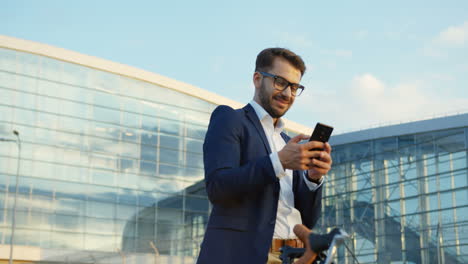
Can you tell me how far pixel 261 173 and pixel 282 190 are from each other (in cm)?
35

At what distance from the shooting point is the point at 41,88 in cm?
2919

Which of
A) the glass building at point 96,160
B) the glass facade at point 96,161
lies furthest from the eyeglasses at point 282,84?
the glass facade at point 96,161

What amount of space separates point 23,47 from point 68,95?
8.76ft

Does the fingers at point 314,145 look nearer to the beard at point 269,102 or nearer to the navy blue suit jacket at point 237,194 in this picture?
the navy blue suit jacket at point 237,194

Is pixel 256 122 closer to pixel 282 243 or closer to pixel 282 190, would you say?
pixel 282 190

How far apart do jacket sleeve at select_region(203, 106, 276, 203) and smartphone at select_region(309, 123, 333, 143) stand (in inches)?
7.3

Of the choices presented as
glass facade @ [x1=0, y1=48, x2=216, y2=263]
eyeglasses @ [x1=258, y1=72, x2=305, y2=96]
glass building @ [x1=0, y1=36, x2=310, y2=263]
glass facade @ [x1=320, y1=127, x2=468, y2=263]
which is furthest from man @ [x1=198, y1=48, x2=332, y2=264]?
glass facade @ [x1=0, y1=48, x2=216, y2=263]

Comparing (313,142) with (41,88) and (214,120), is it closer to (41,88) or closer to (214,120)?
(214,120)

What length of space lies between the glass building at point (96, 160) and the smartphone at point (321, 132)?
25241 mm

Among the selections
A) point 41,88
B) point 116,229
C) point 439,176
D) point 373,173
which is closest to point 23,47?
point 41,88

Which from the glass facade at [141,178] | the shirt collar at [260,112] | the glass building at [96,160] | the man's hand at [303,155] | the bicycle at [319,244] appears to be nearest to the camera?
the bicycle at [319,244]

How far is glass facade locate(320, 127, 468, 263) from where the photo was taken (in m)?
26.9

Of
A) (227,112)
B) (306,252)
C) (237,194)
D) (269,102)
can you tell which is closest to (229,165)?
(237,194)

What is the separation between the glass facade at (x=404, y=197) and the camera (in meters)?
26.9
